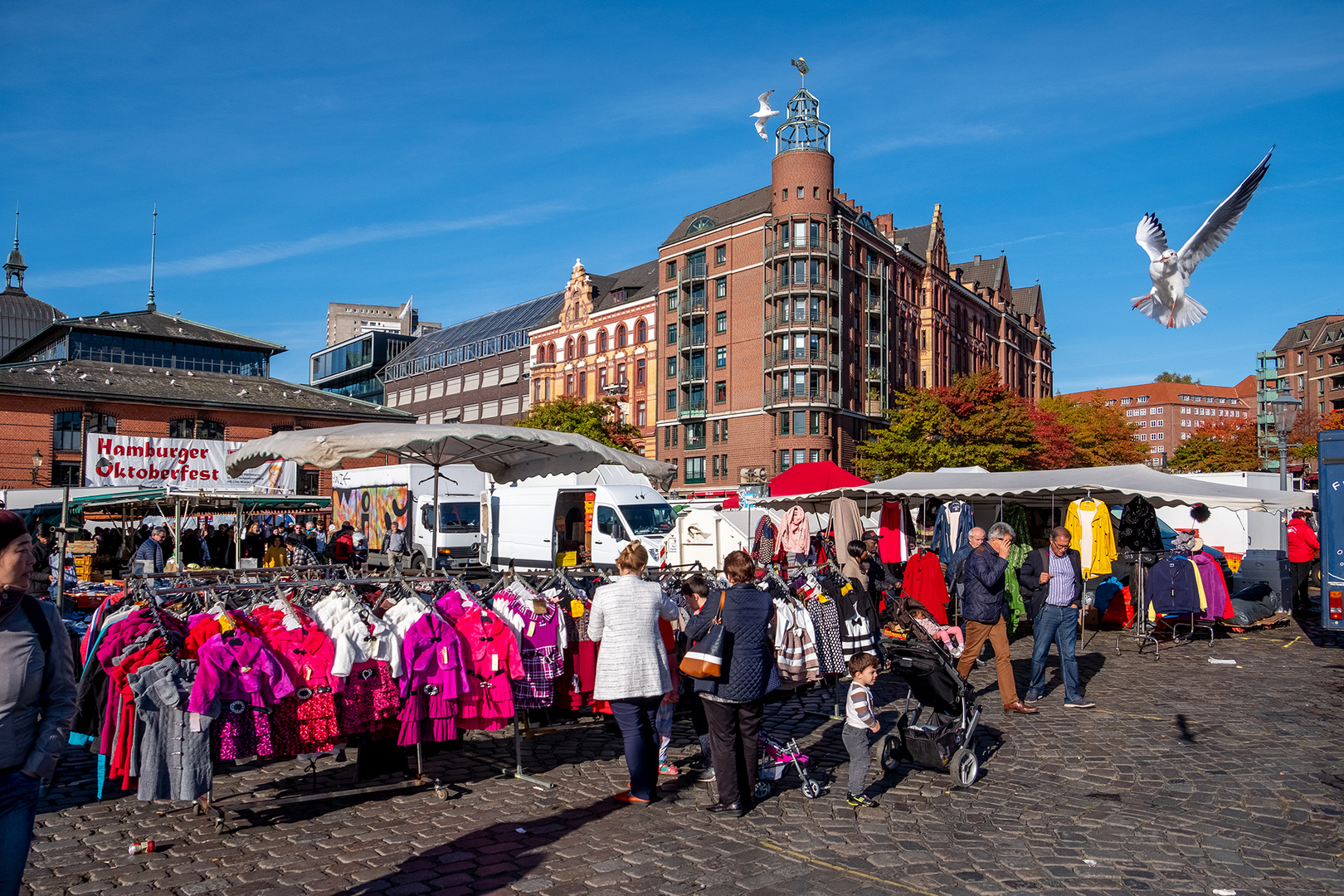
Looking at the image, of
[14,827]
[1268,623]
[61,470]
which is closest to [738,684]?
[14,827]

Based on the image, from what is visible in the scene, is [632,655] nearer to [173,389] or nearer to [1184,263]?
[1184,263]

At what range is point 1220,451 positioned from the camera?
7131 centimetres

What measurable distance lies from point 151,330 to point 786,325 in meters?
37.8

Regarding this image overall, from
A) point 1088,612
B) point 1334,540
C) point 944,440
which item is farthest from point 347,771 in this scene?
point 944,440

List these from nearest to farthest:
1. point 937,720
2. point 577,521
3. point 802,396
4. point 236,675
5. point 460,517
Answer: point 236,675 → point 937,720 → point 577,521 → point 460,517 → point 802,396

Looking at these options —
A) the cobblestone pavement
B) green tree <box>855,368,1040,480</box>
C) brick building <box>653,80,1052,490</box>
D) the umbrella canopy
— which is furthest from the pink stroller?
brick building <box>653,80,1052,490</box>

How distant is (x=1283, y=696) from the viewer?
1002cm

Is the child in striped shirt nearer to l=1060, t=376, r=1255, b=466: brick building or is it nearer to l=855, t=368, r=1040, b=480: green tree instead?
l=855, t=368, r=1040, b=480: green tree

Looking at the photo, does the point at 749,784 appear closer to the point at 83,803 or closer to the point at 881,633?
the point at 881,633

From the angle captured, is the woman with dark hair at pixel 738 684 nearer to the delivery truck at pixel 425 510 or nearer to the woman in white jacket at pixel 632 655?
the woman in white jacket at pixel 632 655

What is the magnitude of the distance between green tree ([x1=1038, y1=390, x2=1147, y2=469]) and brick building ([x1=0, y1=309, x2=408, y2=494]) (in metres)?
43.2

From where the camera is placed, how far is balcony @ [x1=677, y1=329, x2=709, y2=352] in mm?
61934

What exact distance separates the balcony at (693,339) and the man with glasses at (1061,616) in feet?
173

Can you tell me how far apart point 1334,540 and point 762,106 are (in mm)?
51685
